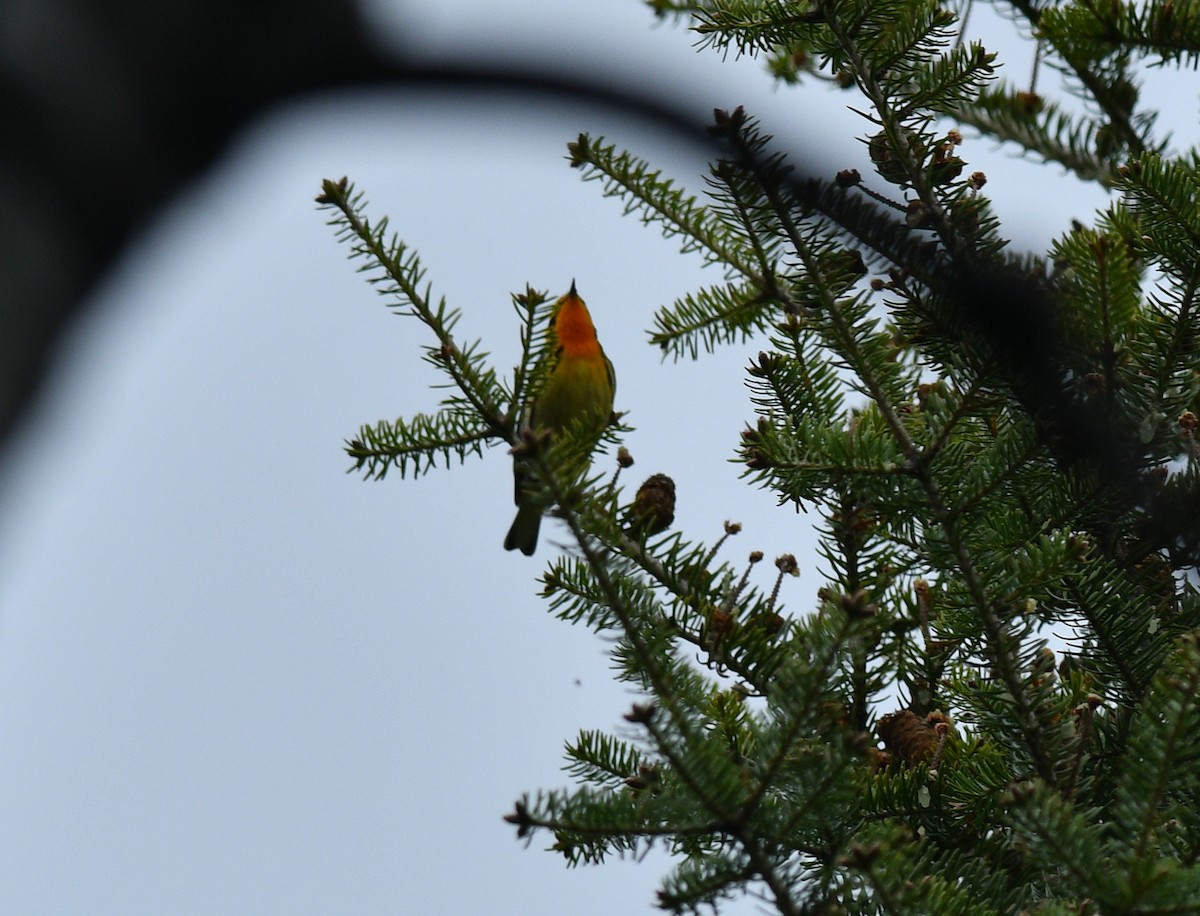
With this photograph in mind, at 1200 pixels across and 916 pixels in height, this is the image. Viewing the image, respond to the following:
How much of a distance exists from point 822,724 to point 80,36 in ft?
4.24

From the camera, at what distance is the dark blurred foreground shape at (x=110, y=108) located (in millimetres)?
818

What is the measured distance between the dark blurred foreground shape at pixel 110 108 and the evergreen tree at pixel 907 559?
748mm

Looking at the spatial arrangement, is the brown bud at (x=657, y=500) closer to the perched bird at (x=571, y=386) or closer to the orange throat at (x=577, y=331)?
the perched bird at (x=571, y=386)

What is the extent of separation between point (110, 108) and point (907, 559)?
1935mm

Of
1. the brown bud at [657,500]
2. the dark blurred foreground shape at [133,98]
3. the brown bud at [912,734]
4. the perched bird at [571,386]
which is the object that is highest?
the perched bird at [571,386]

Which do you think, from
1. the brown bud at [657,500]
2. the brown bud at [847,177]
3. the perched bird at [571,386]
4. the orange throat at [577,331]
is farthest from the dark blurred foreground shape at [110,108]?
the orange throat at [577,331]

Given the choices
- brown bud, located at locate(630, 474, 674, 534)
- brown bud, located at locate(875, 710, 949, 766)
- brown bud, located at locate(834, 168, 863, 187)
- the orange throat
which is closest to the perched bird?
the orange throat

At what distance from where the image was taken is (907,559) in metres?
2.47

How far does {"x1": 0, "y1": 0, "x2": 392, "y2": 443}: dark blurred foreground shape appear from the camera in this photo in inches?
32.2

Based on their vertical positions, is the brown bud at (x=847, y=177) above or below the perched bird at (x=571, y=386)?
below

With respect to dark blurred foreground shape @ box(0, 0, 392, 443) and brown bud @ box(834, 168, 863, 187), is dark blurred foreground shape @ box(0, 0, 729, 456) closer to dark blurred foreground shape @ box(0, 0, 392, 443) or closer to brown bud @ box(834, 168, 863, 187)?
dark blurred foreground shape @ box(0, 0, 392, 443)

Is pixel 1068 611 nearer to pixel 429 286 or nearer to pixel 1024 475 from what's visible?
pixel 1024 475

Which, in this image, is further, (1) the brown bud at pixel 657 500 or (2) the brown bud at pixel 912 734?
(1) the brown bud at pixel 657 500

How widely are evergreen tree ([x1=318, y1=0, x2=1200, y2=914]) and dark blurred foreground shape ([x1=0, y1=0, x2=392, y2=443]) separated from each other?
748 mm
